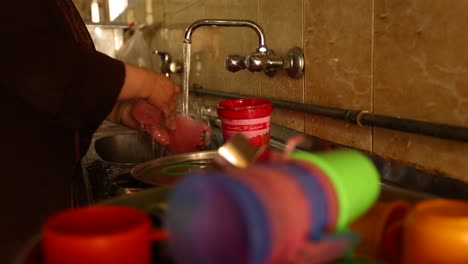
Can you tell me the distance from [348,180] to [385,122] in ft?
1.37

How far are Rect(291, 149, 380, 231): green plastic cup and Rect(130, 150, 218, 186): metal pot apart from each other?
0.39m

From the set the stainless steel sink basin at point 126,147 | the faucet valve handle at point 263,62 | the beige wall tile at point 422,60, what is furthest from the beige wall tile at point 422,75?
the stainless steel sink basin at point 126,147

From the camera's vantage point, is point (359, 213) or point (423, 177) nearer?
point (359, 213)

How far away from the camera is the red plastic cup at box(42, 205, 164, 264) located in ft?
1.03

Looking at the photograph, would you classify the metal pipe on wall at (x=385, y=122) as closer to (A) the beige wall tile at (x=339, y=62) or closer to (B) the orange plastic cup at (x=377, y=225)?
(A) the beige wall tile at (x=339, y=62)

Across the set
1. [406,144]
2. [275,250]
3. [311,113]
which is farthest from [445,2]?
[275,250]

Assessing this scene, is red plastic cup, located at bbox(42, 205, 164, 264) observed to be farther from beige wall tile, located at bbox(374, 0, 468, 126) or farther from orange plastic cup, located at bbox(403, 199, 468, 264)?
beige wall tile, located at bbox(374, 0, 468, 126)

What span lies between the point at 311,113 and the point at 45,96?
55 centimetres

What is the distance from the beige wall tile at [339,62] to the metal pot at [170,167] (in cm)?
26

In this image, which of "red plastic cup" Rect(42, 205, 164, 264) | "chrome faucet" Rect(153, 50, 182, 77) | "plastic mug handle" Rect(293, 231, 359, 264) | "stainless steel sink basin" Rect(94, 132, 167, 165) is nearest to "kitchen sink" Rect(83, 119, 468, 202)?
"stainless steel sink basin" Rect(94, 132, 167, 165)

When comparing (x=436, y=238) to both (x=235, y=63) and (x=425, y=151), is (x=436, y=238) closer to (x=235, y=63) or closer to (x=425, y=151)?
(x=425, y=151)

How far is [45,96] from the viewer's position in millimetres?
690

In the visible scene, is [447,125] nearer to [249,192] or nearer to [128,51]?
[249,192]

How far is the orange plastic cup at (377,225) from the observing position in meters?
0.40
